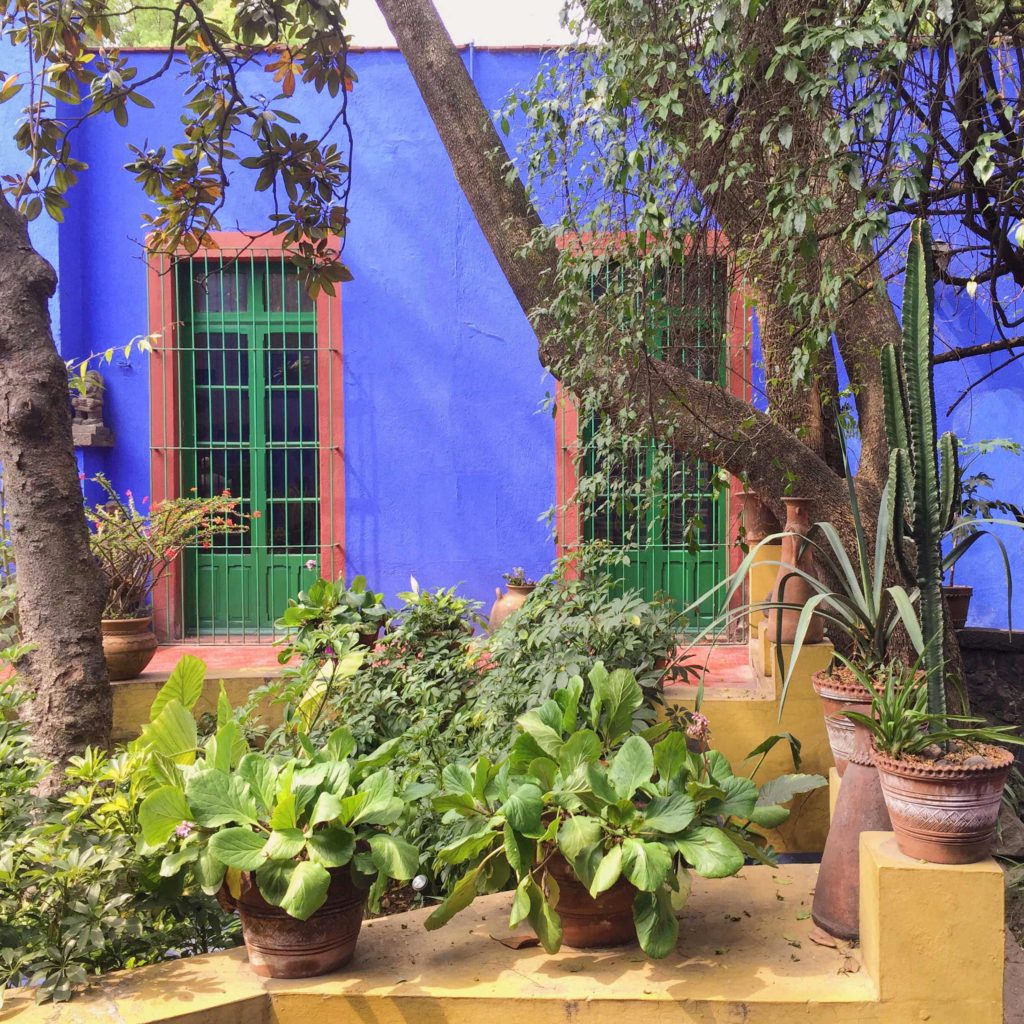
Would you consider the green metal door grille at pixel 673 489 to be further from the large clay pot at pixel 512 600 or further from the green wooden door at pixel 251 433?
the green wooden door at pixel 251 433

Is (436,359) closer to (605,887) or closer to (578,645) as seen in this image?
(578,645)

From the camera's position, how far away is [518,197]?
3922 mm

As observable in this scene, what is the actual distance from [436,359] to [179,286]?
6.33 ft

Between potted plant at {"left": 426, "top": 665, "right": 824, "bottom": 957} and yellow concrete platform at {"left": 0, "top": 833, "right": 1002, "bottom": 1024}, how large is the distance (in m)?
0.10

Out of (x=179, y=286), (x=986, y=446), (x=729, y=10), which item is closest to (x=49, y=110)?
(x=179, y=286)

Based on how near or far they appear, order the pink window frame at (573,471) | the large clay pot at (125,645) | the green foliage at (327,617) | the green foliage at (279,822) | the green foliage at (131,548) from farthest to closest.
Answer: the pink window frame at (573,471) → the green foliage at (131,548) → the large clay pot at (125,645) → the green foliage at (327,617) → the green foliage at (279,822)

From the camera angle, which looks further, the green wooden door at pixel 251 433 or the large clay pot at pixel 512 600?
the green wooden door at pixel 251 433

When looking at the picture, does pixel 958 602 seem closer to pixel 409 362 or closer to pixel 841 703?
pixel 841 703

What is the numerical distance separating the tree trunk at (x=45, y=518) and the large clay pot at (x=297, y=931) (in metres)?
1.05

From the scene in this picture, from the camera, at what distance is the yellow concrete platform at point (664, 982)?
Result: 6.60ft

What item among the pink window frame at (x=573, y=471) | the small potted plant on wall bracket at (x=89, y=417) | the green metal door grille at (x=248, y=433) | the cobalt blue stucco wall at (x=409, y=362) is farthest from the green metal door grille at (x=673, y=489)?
the small potted plant on wall bracket at (x=89, y=417)

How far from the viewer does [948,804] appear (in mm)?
1977

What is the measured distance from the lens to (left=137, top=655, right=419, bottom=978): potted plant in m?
2.08

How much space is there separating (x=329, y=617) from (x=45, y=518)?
1676mm
